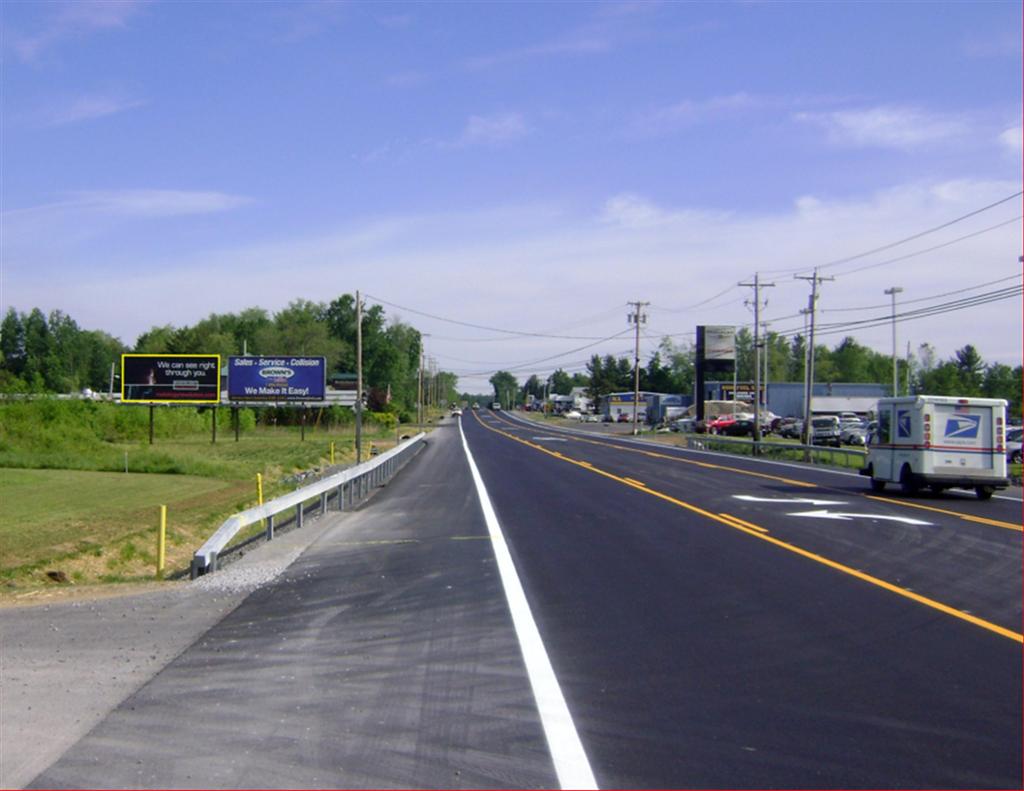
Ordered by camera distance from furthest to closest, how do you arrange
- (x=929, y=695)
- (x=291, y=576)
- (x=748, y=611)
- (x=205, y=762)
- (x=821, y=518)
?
(x=821, y=518) → (x=291, y=576) → (x=748, y=611) → (x=929, y=695) → (x=205, y=762)

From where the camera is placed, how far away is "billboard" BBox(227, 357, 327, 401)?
6612 centimetres

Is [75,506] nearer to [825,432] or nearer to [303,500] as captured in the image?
[303,500]

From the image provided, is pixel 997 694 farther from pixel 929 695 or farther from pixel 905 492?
pixel 905 492

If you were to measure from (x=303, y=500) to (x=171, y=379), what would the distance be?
4805 cm

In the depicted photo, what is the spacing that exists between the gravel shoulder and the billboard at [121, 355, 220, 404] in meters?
52.4

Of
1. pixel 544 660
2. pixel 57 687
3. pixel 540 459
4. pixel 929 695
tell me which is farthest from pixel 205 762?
pixel 540 459

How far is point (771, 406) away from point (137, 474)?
3643 inches

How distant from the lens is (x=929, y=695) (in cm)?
774

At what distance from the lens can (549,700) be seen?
7.56 meters

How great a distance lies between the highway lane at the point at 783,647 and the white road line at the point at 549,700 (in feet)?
0.33

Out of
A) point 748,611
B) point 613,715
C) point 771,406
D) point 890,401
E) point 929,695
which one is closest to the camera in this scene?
point 613,715

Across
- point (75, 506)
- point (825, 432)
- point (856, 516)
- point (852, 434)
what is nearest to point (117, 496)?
point (75, 506)

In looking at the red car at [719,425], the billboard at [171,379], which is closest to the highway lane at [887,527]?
the billboard at [171,379]

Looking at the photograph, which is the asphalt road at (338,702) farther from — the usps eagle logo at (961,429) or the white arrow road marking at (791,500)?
the usps eagle logo at (961,429)
